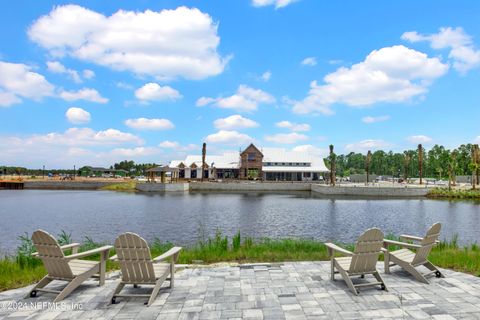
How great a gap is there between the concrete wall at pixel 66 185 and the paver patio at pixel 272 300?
6032cm

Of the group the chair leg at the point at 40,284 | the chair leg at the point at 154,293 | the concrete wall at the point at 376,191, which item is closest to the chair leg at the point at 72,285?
the chair leg at the point at 40,284

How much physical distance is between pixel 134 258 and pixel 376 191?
45.4 meters

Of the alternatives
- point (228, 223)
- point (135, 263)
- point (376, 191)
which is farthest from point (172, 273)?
point (376, 191)

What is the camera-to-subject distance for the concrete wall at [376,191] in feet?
145

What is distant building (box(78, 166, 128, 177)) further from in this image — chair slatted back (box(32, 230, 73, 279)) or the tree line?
chair slatted back (box(32, 230, 73, 279))

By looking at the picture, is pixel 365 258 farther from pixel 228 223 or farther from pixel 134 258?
pixel 228 223

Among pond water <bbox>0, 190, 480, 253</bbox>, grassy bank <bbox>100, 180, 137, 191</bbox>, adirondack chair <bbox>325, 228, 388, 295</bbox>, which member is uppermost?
adirondack chair <bbox>325, 228, 388, 295</bbox>

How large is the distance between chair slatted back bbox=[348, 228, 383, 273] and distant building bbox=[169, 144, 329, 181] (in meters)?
57.4

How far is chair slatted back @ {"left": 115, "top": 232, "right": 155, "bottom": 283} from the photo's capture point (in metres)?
4.85

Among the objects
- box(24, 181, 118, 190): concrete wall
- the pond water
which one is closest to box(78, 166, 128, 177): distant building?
box(24, 181, 118, 190): concrete wall

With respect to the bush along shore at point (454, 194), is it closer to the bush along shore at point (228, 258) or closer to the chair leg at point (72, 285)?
the bush along shore at point (228, 258)

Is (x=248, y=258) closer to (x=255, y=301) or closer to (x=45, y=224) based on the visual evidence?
(x=255, y=301)

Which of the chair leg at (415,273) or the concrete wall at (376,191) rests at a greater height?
the chair leg at (415,273)

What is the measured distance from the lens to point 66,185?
62125mm
